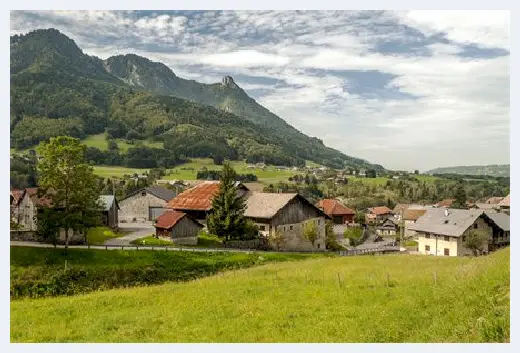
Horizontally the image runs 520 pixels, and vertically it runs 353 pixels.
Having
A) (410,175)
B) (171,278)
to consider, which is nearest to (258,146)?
(410,175)

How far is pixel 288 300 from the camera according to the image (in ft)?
62.3

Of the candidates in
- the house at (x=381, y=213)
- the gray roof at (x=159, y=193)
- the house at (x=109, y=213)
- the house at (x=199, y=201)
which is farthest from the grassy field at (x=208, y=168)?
the house at (x=199, y=201)

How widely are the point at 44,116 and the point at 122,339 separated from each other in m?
172

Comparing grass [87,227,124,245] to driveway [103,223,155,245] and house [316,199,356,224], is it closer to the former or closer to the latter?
driveway [103,223,155,245]

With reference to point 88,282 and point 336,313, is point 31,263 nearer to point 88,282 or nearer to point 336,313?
point 88,282

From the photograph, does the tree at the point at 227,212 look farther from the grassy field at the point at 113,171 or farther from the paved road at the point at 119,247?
the grassy field at the point at 113,171

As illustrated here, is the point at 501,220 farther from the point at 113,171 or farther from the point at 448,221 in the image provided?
the point at 113,171

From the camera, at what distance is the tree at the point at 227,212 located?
48656 millimetres

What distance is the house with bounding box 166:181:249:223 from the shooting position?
55781mm

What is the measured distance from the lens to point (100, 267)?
3447cm

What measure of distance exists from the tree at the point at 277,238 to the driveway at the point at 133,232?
1427cm

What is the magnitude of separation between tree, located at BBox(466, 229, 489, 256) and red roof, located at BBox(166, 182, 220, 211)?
A: 1172 inches

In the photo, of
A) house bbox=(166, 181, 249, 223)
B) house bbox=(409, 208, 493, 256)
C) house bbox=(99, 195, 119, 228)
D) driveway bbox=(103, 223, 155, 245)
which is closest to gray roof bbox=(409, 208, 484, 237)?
house bbox=(409, 208, 493, 256)

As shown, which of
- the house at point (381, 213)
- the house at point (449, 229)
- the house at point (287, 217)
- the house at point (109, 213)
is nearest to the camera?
the house at point (287, 217)
